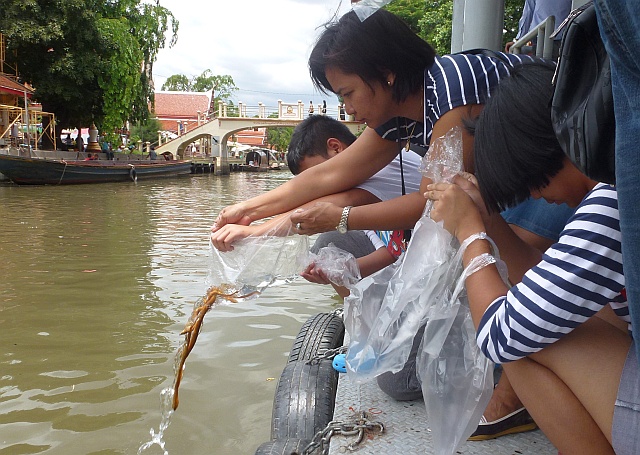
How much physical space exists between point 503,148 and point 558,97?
0.42 meters

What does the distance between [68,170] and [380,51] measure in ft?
60.4

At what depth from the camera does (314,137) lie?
9.92 ft

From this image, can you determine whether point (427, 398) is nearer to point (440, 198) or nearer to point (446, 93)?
point (440, 198)

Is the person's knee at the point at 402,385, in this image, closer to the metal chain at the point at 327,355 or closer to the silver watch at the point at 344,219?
the metal chain at the point at 327,355

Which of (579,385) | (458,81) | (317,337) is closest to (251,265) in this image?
(317,337)

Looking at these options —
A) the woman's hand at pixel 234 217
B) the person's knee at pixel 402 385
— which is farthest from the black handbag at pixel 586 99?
the woman's hand at pixel 234 217

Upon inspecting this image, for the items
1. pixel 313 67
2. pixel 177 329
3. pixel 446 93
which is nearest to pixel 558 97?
pixel 446 93

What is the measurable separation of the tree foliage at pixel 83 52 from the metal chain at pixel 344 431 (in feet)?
70.8

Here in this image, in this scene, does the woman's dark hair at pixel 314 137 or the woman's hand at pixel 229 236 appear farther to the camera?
the woman's dark hair at pixel 314 137

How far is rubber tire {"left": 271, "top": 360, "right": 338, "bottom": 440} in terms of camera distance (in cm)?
218

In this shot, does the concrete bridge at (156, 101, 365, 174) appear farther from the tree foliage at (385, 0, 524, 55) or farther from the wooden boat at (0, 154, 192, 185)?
the tree foliage at (385, 0, 524, 55)

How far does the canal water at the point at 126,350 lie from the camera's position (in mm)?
2775

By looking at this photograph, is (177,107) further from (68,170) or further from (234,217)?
(234,217)

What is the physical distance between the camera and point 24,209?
1182cm
